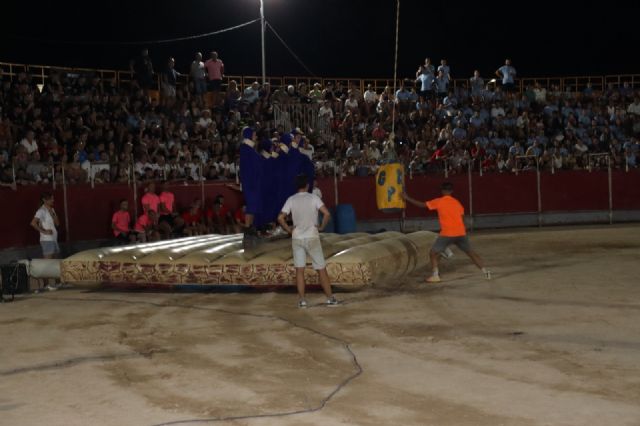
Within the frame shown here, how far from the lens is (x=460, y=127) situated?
96.7 ft

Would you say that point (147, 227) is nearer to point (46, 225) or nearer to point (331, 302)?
point (46, 225)

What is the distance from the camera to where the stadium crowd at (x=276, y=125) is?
20484 mm

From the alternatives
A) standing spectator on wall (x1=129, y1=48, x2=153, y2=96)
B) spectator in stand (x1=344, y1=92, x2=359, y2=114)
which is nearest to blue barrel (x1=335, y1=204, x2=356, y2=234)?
standing spectator on wall (x1=129, y1=48, x2=153, y2=96)

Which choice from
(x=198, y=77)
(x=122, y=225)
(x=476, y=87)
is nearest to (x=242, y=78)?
(x=198, y=77)

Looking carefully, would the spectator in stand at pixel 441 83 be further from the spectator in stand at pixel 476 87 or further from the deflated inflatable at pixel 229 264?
the deflated inflatable at pixel 229 264

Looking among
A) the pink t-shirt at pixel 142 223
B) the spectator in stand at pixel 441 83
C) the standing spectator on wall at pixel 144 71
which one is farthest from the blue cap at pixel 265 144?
the spectator in stand at pixel 441 83

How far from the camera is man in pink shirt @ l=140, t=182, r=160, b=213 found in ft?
64.6

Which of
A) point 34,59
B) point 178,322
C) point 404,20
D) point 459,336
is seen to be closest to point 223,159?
point 178,322

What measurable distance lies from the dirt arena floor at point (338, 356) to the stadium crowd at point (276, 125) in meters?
4.89

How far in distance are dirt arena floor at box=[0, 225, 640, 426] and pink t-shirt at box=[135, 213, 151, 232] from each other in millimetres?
4509

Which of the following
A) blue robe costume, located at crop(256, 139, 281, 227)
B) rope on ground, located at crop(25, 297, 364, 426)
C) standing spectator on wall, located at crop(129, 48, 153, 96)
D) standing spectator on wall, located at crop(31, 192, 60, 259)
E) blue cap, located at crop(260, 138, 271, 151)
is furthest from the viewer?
standing spectator on wall, located at crop(129, 48, 153, 96)

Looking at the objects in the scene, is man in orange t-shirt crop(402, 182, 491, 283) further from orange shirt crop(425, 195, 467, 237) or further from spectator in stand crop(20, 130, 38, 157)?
spectator in stand crop(20, 130, 38, 157)

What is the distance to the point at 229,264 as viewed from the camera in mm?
14086

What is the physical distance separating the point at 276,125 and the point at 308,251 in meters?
14.3
